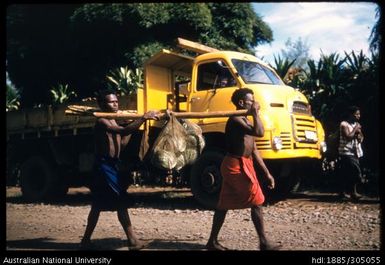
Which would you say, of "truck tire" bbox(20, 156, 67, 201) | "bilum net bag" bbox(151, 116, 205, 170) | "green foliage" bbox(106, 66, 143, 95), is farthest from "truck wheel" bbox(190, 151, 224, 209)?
"green foliage" bbox(106, 66, 143, 95)

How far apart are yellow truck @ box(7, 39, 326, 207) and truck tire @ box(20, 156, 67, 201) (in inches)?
0.9

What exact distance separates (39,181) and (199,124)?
4569 mm

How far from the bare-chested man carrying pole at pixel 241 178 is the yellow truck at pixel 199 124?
218 cm

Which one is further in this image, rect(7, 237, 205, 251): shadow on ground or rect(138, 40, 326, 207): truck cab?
rect(138, 40, 326, 207): truck cab

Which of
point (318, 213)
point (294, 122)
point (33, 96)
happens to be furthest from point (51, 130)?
point (33, 96)

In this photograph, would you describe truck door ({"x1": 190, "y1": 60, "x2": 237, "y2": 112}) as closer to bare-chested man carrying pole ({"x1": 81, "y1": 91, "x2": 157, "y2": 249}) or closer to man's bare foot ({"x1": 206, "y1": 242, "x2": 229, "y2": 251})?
bare-chested man carrying pole ({"x1": 81, "y1": 91, "x2": 157, "y2": 249})

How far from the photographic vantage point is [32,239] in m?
5.29

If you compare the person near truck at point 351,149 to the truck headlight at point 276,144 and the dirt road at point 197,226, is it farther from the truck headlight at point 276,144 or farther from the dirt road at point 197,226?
the truck headlight at point 276,144

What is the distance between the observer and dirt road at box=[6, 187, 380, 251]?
4754 mm

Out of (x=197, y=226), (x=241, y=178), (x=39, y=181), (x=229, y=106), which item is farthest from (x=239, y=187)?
(x=39, y=181)

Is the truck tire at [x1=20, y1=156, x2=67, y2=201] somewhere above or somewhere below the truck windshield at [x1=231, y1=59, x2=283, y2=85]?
below

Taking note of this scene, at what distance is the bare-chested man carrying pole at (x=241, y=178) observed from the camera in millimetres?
4168
